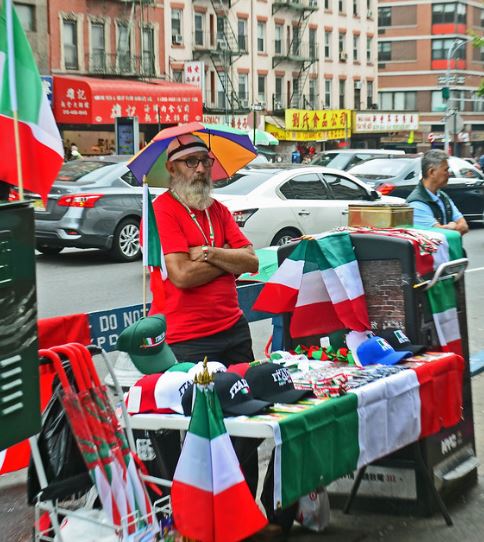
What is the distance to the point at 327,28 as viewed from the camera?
201 feet

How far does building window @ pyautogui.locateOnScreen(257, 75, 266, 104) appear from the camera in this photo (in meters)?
54.7

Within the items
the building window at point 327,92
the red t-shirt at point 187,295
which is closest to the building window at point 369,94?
the building window at point 327,92

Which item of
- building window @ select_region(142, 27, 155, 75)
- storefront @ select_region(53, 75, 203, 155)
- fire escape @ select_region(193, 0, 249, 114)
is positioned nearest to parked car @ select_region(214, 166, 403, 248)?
storefront @ select_region(53, 75, 203, 155)

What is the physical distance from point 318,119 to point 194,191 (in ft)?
179

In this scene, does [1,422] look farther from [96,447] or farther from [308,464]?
[308,464]

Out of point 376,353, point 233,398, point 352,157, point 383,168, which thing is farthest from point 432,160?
point 352,157

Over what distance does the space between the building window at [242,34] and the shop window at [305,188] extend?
3743 cm

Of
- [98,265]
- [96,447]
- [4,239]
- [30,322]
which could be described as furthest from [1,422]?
[98,265]

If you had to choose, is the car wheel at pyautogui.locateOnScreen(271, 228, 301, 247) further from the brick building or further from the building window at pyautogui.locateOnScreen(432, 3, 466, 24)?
the building window at pyautogui.locateOnScreen(432, 3, 466, 24)

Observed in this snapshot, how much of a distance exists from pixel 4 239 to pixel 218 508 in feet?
4.25

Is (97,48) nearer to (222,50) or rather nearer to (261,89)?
(222,50)

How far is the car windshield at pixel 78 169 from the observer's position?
16.0 meters

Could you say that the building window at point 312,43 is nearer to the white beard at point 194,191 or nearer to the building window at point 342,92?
the building window at point 342,92

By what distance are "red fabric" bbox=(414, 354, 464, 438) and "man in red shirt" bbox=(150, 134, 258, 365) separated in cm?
98
